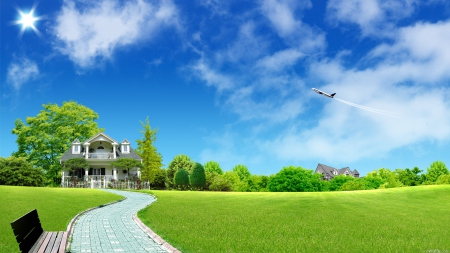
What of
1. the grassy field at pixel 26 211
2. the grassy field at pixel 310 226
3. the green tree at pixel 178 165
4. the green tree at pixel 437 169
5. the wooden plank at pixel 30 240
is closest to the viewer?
the wooden plank at pixel 30 240

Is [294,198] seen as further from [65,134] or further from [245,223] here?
[65,134]

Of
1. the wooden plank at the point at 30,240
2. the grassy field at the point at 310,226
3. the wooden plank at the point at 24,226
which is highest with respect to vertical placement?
the wooden plank at the point at 24,226

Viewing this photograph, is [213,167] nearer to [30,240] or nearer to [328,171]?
[328,171]

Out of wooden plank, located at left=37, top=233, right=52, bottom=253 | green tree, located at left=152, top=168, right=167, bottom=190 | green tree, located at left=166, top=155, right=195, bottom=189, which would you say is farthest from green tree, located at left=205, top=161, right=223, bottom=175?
wooden plank, located at left=37, top=233, right=52, bottom=253

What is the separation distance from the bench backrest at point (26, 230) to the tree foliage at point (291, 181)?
49603 millimetres

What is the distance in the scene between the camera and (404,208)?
24016 mm

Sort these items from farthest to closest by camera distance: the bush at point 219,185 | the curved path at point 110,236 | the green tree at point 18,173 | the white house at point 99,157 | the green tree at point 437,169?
the green tree at point 437,169, the white house at point 99,157, the bush at point 219,185, the green tree at point 18,173, the curved path at point 110,236

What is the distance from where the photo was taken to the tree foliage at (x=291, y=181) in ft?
195

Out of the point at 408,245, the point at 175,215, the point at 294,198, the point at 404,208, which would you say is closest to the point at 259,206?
the point at 294,198

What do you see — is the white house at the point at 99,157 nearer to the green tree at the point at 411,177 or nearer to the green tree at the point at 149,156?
the green tree at the point at 149,156

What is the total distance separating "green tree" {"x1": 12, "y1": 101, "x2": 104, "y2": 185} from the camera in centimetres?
5753

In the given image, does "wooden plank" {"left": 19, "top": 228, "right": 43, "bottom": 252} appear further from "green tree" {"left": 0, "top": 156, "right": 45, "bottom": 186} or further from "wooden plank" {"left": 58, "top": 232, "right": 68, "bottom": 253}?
"green tree" {"left": 0, "top": 156, "right": 45, "bottom": 186}

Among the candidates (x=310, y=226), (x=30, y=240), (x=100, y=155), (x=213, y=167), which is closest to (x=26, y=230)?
(x=30, y=240)

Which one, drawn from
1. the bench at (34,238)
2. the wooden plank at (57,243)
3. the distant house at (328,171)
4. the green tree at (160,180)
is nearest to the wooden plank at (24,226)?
the bench at (34,238)
